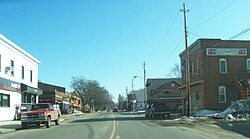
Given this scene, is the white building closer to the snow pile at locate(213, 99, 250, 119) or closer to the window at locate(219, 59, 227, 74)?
the snow pile at locate(213, 99, 250, 119)

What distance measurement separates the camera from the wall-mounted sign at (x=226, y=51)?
38.8 m

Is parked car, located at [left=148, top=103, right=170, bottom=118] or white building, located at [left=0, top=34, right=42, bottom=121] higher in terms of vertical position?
white building, located at [left=0, top=34, right=42, bottom=121]

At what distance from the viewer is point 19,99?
3750 centimetres

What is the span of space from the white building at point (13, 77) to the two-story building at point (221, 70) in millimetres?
18642

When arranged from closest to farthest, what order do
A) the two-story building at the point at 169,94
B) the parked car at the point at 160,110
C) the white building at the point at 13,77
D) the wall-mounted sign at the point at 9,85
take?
1. the wall-mounted sign at the point at 9,85
2. the white building at the point at 13,77
3. the parked car at the point at 160,110
4. the two-story building at the point at 169,94

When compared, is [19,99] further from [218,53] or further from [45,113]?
[218,53]

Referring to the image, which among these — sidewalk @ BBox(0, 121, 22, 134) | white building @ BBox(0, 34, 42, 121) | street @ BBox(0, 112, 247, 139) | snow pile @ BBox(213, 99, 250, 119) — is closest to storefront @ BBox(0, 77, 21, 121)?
white building @ BBox(0, 34, 42, 121)

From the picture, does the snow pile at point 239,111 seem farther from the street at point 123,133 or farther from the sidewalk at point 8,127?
the sidewalk at point 8,127

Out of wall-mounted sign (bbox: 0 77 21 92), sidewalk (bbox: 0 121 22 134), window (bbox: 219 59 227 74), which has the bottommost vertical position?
sidewalk (bbox: 0 121 22 134)

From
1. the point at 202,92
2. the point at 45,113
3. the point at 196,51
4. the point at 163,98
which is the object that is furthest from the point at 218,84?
the point at 163,98

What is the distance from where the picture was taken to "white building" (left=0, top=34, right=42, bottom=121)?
106 ft

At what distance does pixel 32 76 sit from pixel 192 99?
21.3m

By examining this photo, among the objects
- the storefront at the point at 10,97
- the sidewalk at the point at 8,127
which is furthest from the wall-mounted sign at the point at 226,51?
the sidewalk at the point at 8,127

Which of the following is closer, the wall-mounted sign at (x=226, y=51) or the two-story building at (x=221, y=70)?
the two-story building at (x=221, y=70)
